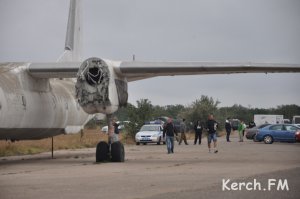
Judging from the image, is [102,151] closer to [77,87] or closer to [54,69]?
[77,87]

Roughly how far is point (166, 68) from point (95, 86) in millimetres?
2517

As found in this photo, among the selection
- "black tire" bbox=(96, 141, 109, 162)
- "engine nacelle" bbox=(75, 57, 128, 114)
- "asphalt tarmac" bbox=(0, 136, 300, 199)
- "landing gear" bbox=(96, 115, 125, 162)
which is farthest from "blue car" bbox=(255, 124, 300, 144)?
"asphalt tarmac" bbox=(0, 136, 300, 199)

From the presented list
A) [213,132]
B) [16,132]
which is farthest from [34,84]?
[213,132]

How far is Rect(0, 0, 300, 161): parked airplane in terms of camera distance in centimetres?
1836

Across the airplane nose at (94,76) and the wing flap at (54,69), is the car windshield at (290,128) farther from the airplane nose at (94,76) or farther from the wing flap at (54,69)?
the airplane nose at (94,76)

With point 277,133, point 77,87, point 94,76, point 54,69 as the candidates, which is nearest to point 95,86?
point 94,76

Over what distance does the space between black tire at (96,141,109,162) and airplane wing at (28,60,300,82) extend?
8.04 ft

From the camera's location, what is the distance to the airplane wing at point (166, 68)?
753 inches

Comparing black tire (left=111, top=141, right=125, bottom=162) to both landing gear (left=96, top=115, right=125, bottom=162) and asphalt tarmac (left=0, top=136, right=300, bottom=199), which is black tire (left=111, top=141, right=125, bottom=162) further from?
asphalt tarmac (left=0, top=136, right=300, bottom=199)

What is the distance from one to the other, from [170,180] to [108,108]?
6.11m

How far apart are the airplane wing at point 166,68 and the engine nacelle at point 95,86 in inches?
18.0

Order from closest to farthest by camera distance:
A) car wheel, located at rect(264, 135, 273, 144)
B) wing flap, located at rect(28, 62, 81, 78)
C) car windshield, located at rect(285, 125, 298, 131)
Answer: wing flap, located at rect(28, 62, 81, 78), car windshield, located at rect(285, 125, 298, 131), car wheel, located at rect(264, 135, 273, 144)

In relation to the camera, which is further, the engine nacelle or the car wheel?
the car wheel

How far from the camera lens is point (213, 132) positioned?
25.4 meters
